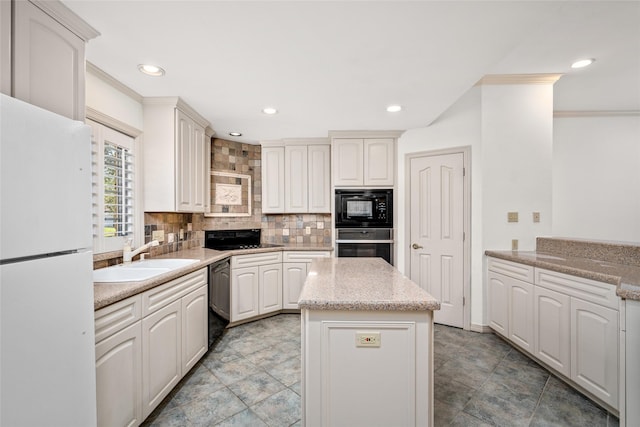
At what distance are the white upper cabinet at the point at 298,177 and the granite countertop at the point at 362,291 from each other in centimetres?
183

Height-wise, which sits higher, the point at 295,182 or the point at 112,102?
the point at 112,102

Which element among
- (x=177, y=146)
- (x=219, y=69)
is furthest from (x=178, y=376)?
(x=219, y=69)

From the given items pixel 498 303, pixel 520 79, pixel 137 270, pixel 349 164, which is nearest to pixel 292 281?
pixel 349 164

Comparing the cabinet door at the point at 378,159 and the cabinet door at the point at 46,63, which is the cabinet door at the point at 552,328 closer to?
the cabinet door at the point at 378,159

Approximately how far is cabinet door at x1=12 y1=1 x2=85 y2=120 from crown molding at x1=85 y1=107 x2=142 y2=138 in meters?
0.58

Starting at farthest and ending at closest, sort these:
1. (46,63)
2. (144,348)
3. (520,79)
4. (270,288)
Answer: (270,288), (520,79), (144,348), (46,63)

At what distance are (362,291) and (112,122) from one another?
7.31 ft

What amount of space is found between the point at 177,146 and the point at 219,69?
93cm

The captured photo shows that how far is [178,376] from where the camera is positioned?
190cm

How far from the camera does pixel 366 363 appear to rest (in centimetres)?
124

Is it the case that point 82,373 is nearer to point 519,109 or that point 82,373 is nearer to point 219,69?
point 219,69

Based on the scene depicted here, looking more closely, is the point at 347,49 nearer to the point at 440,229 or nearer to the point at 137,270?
the point at 137,270

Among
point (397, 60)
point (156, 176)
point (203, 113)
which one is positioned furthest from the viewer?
point (203, 113)

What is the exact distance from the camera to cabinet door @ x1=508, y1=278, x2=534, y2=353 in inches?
87.4
